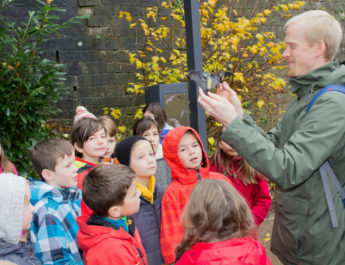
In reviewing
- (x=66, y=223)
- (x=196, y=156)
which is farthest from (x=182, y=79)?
(x=66, y=223)

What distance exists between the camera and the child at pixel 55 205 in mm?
2180

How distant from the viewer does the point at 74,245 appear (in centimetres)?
233

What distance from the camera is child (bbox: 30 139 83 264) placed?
2.18 metres

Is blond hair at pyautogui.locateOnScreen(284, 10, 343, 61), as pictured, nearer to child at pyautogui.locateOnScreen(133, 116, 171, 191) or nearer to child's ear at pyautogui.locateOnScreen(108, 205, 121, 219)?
child's ear at pyautogui.locateOnScreen(108, 205, 121, 219)

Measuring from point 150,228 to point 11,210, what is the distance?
1.18m

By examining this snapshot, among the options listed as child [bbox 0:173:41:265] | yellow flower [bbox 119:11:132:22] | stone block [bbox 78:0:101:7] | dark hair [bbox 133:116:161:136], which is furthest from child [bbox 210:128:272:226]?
stone block [bbox 78:0:101:7]

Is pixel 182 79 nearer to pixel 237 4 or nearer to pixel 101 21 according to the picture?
pixel 101 21

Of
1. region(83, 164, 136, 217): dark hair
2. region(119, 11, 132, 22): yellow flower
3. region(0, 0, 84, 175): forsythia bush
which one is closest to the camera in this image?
region(83, 164, 136, 217): dark hair

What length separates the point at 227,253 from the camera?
1.54m

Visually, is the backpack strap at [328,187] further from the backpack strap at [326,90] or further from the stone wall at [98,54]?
the stone wall at [98,54]

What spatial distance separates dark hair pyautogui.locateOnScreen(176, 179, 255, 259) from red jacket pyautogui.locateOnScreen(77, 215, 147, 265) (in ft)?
1.14

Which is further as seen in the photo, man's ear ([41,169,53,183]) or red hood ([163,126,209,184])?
red hood ([163,126,209,184])

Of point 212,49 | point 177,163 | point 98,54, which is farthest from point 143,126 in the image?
point 98,54

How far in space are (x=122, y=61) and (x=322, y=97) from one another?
5.42m
